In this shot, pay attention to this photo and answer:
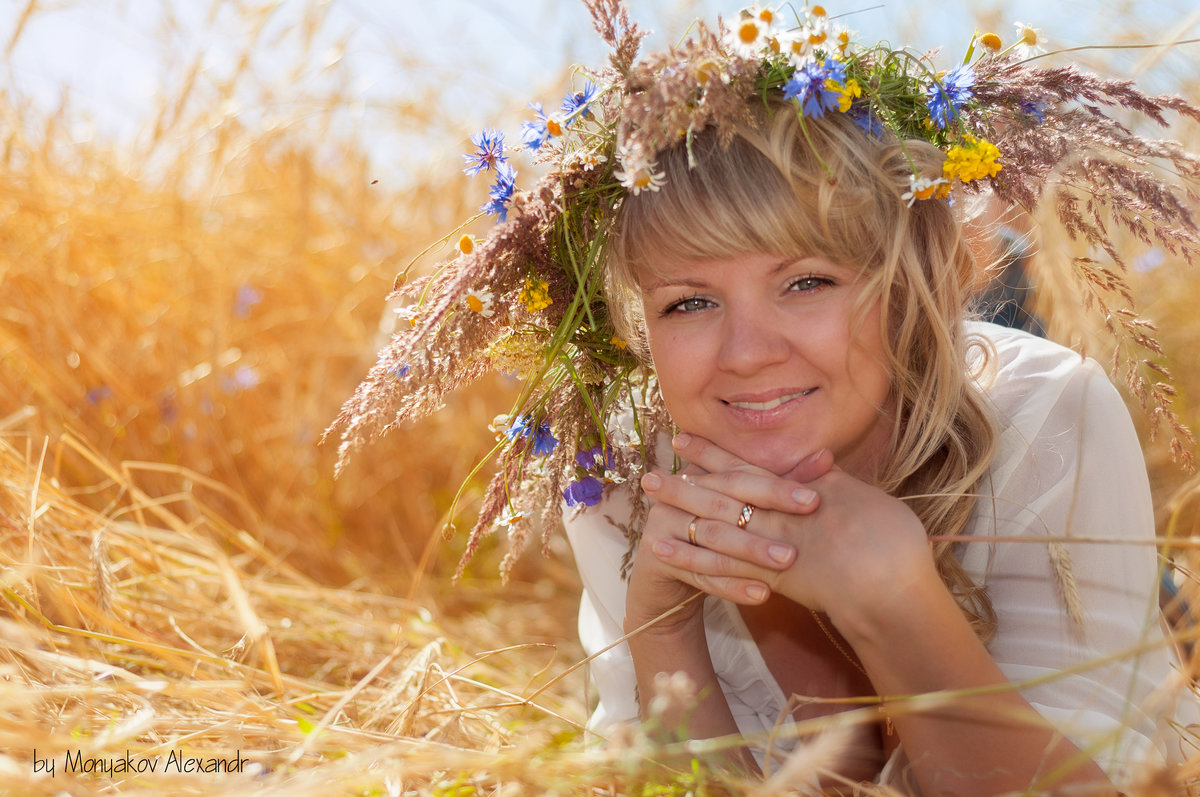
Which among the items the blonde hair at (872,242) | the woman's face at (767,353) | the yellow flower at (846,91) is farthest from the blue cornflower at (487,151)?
the yellow flower at (846,91)

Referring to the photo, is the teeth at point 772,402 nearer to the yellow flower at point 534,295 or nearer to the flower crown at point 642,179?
the flower crown at point 642,179

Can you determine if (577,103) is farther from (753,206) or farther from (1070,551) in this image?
(1070,551)

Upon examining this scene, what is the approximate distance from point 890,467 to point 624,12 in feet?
3.12

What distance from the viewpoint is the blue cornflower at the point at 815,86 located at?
4.66 ft

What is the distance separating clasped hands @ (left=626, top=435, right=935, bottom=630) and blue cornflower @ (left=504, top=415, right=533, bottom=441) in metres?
0.25

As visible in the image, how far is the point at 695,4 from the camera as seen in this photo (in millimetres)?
3846

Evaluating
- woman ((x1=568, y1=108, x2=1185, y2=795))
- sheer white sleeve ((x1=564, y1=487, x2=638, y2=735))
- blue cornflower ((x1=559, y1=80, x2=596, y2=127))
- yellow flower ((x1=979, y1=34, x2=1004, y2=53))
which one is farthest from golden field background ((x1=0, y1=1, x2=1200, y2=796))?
yellow flower ((x1=979, y1=34, x2=1004, y2=53))

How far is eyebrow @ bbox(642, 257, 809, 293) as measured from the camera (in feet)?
5.15

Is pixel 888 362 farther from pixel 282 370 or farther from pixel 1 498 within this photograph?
pixel 282 370

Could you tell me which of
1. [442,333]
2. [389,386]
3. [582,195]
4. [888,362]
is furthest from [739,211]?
[389,386]

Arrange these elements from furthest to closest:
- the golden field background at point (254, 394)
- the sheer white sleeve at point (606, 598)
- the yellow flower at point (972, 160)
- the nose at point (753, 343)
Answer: the golden field background at point (254, 394) → the sheer white sleeve at point (606, 598) → the nose at point (753, 343) → the yellow flower at point (972, 160)

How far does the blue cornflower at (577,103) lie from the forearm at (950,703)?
0.91 m

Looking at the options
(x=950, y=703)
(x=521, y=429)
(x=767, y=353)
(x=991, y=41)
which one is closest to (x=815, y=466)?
(x=767, y=353)

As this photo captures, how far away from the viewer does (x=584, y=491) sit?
177 centimetres
